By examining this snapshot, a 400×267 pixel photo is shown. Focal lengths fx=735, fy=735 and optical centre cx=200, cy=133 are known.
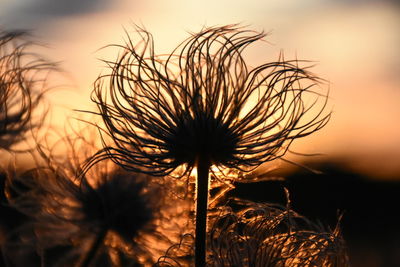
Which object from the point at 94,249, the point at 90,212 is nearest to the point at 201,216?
the point at 94,249

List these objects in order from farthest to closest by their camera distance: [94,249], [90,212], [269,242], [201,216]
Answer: [90,212]
[94,249]
[269,242]
[201,216]

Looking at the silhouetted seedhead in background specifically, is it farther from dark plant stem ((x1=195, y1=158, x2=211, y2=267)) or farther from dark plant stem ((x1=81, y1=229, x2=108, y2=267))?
dark plant stem ((x1=81, y1=229, x2=108, y2=267))

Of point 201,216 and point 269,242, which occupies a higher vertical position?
point 201,216

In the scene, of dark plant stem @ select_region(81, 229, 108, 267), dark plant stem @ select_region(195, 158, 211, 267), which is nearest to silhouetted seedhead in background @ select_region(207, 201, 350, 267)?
dark plant stem @ select_region(195, 158, 211, 267)

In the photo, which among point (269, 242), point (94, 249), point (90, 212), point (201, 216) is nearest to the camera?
point (201, 216)

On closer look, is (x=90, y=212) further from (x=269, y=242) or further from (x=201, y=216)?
(x=201, y=216)

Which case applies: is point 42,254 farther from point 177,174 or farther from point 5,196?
point 177,174

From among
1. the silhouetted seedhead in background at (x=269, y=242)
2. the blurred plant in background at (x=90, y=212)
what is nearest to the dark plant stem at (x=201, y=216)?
the silhouetted seedhead in background at (x=269, y=242)

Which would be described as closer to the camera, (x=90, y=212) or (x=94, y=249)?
(x=94, y=249)
